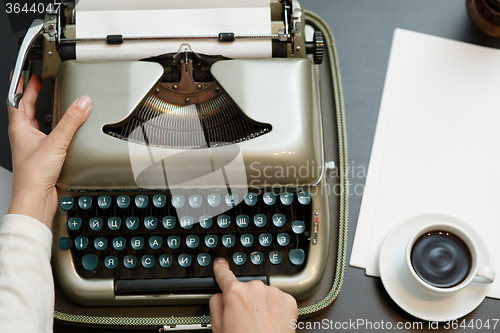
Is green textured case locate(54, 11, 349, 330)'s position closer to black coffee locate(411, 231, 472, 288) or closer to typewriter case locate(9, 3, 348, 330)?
typewriter case locate(9, 3, 348, 330)

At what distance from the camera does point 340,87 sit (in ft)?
5.41

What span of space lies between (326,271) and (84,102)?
96cm

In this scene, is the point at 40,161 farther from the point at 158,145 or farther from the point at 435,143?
the point at 435,143

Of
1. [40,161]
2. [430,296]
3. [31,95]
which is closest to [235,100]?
[40,161]

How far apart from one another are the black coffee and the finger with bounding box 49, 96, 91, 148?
108 centimetres

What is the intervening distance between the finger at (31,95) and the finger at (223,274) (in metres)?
0.77

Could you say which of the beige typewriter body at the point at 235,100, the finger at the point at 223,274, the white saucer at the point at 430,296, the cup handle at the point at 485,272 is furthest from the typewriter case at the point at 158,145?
the cup handle at the point at 485,272

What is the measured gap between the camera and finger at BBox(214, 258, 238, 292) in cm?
135

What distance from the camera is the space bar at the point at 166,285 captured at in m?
1.41

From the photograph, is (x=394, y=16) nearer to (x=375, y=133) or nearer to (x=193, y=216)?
(x=375, y=133)

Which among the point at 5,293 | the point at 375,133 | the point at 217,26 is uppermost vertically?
the point at 217,26

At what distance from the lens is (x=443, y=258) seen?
137 cm

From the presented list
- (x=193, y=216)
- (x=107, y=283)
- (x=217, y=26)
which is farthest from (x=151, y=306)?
(x=217, y=26)

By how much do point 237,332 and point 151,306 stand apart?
0.38 meters
